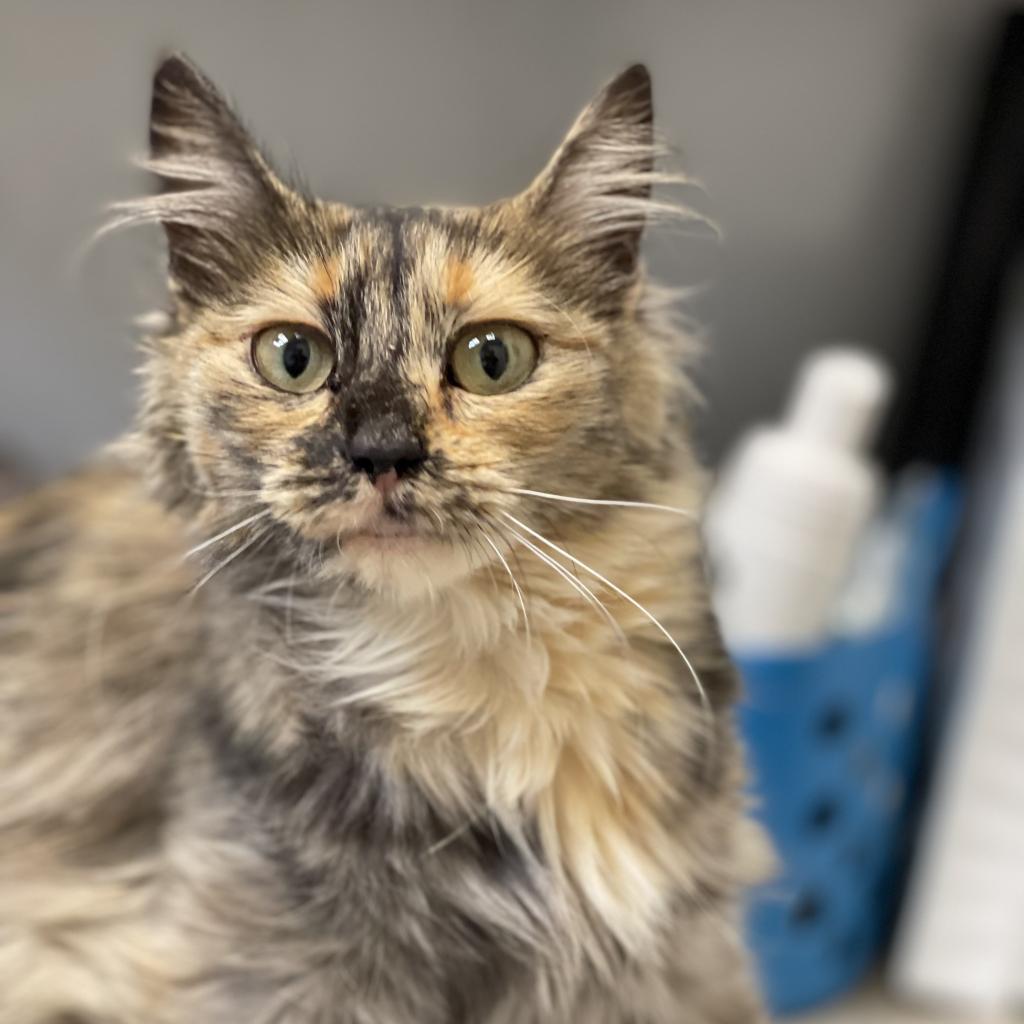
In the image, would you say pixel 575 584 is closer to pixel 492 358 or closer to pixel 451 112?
pixel 492 358

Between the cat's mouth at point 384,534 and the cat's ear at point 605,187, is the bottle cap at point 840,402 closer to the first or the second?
the cat's ear at point 605,187

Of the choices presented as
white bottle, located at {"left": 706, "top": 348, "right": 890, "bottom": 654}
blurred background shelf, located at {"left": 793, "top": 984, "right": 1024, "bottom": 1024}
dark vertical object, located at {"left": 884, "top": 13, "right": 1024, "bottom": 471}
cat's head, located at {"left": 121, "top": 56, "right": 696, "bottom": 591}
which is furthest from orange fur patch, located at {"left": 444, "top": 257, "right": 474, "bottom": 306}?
blurred background shelf, located at {"left": 793, "top": 984, "right": 1024, "bottom": 1024}

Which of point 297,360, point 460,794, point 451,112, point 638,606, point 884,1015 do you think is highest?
point 451,112

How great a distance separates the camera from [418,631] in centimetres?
62

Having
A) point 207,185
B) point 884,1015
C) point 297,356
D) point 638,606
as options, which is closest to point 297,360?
point 297,356

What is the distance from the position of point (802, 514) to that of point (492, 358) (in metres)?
0.67

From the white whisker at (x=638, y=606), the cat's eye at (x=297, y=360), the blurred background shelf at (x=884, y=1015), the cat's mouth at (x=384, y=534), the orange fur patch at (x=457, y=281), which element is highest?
the orange fur patch at (x=457, y=281)

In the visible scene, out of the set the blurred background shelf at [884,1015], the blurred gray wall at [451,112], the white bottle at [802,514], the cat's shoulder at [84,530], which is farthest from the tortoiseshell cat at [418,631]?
the blurred background shelf at [884,1015]

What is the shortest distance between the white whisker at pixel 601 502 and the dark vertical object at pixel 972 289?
77cm

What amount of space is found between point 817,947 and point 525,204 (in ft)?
3.23

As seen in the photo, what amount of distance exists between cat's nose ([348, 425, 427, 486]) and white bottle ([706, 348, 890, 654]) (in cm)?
68

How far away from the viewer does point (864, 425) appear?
3.88 ft

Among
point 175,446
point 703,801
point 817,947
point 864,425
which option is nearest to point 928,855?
point 817,947

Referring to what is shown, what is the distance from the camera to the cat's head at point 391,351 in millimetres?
527
